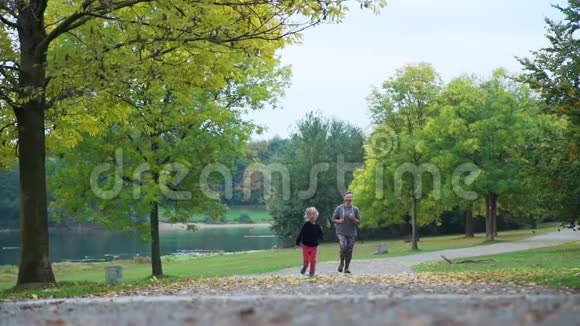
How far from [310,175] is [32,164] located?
54.1 meters

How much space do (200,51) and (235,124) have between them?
39.2 ft

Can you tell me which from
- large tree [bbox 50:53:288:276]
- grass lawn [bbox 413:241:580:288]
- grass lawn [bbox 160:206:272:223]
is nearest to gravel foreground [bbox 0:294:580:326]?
grass lawn [bbox 413:241:580:288]

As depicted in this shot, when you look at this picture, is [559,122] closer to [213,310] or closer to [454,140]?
[454,140]

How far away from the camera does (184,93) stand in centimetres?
1838

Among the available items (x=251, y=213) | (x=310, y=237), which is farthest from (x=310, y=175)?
(x=251, y=213)

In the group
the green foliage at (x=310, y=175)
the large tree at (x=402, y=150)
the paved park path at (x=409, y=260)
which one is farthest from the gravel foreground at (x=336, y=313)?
the green foliage at (x=310, y=175)

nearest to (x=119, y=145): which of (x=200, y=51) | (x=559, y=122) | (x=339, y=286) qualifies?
(x=200, y=51)

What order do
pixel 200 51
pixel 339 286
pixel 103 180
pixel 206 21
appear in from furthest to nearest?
pixel 103 180
pixel 200 51
pixel 206 21
pixel 339 286

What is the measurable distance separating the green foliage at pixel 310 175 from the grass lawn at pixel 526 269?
39.5m

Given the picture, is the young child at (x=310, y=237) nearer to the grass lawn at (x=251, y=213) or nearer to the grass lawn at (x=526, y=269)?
the grass lawn at (x=526, y=269)

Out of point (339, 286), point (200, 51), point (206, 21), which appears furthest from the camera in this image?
point (200, 51)

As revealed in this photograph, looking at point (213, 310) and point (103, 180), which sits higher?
point (103, 180)

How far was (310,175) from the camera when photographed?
70.6 m

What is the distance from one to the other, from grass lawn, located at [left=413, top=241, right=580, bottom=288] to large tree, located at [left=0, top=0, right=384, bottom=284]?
6.56m
